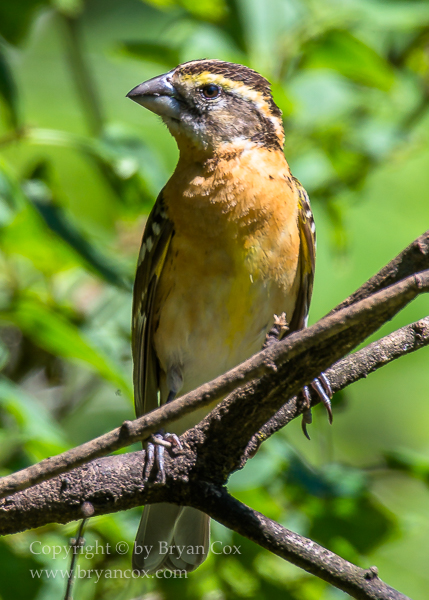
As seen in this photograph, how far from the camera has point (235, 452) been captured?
261 cm

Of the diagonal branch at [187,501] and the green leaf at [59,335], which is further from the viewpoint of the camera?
the green leaf at [59,335]

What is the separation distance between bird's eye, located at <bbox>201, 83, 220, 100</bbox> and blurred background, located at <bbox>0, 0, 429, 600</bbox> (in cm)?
32

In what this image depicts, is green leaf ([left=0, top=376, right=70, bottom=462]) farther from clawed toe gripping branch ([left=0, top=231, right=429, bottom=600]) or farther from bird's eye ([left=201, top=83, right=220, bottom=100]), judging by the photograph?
bird's eye ([left=201, top=83, right=220, bottom=100])

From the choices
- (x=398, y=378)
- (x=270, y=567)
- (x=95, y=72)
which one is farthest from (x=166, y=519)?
(x=95, y=72)

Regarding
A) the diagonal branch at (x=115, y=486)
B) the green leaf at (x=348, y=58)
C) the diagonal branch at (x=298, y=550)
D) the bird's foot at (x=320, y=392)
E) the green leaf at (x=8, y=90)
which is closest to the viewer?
the diagonal branch at (x=298, y=550)

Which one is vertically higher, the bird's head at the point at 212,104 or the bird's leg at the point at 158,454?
the bird's head at the point at 212,104

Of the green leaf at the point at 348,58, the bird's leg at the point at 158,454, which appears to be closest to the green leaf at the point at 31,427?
the bird's leg at the point at 158,454

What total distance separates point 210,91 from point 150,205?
69 cm

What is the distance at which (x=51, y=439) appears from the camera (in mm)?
3338

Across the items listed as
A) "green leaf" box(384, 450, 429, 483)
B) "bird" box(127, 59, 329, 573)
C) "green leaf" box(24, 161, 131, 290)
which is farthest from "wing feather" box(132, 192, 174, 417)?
"green leaf" box(384, 450, 429, 483)

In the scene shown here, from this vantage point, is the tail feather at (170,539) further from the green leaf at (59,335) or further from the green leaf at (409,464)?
the green leaf at (409,464)

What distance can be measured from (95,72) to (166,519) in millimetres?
5620

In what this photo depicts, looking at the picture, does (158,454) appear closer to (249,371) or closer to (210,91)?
(249,371)

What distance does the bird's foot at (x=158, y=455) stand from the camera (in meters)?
2.58
